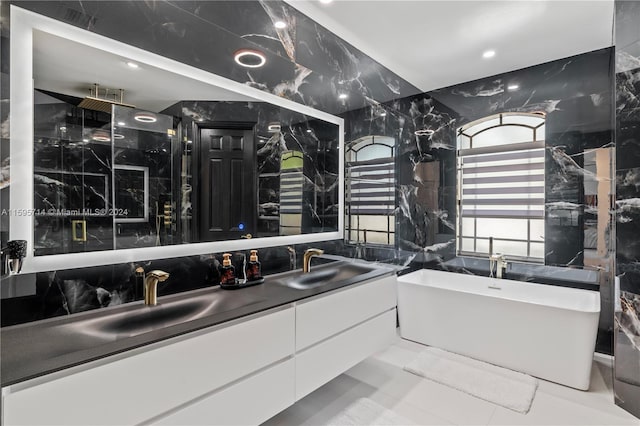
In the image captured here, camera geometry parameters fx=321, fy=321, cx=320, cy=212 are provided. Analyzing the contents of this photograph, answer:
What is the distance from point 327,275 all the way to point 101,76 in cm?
189

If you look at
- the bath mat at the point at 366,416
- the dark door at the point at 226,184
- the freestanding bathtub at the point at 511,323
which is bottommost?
the bath mat at the point at 366,416

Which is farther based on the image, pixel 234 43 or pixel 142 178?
pixel 234 43

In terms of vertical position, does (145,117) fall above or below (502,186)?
above

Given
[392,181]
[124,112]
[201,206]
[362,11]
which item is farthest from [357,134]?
[124,112]

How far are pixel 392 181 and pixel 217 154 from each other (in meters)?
2.15

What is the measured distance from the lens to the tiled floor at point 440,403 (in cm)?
209

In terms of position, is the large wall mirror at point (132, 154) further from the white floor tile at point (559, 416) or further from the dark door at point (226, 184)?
the white floor tile at point (559, 416)

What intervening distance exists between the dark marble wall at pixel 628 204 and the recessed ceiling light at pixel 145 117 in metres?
3.02

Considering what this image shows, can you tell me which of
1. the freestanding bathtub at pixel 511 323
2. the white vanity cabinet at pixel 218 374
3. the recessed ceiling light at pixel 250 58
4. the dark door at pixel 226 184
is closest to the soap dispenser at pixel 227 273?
the dark door at pixel 226 184

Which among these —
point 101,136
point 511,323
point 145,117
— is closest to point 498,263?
point 511,323

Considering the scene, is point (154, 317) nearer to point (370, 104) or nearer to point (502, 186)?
point (370, 104)

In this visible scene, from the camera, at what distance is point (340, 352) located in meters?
2.11

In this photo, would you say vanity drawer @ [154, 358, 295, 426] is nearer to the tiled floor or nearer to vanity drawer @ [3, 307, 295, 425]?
vanity drawer @ [3, 307, 295, 425]

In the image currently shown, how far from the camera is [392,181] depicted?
11.8 ft
